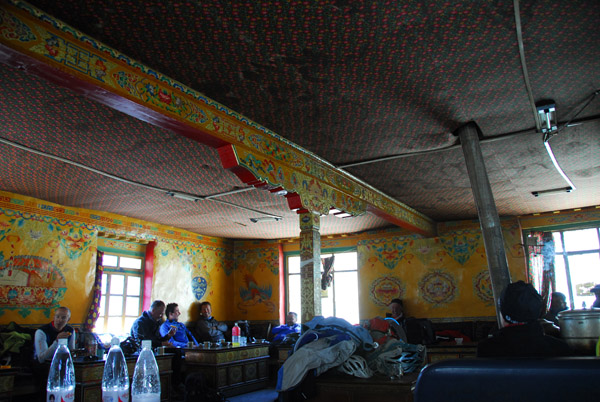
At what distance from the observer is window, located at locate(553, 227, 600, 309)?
34.5 feet

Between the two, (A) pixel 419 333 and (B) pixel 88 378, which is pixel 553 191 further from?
(B) pixel 88 378

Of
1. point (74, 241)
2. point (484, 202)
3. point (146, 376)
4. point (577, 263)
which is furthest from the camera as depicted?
point (577, 263)

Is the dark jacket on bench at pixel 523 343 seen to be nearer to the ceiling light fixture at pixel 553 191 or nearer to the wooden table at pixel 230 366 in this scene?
the wooden table at pixel 230 366

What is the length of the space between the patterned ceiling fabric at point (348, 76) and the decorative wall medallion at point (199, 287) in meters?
5.25

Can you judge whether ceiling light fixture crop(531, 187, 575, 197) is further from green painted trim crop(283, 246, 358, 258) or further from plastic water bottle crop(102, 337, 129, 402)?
plastic water bottle crop(102, 337, 129, 402)

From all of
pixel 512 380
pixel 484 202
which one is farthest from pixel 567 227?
pixel 512 380

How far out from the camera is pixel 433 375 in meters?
1.28

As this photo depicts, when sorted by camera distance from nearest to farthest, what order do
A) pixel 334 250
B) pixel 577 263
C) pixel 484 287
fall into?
1. pixel 577 263
2. pixel 484 287
3. pixel 334 250

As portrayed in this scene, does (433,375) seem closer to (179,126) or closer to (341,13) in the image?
(341,13)

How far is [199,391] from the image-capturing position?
7.38 metres

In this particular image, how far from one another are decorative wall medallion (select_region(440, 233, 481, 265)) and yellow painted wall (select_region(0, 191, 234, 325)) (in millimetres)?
6875

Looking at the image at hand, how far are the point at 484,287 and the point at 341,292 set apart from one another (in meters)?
3.81

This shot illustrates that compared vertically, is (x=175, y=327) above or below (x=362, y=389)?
above

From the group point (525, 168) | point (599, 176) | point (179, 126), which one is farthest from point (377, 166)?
point (599, 176)
